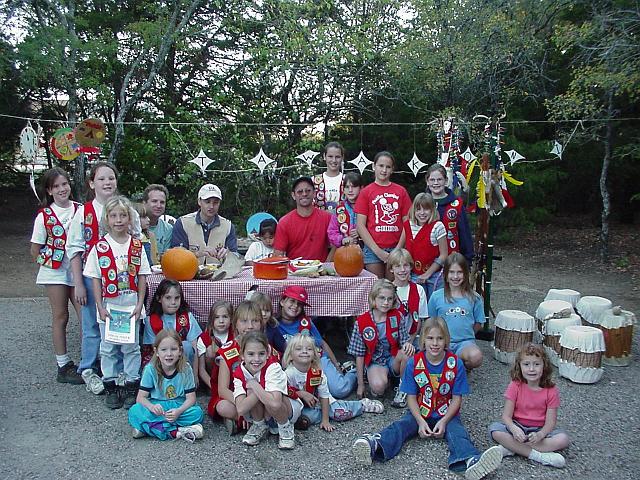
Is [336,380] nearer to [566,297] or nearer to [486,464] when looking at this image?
[486,464]

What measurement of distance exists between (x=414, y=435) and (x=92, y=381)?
2.41 metres

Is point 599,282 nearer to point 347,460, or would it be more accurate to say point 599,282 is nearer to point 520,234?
point 520,234

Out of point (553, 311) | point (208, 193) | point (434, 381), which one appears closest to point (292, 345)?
point (434, 381)

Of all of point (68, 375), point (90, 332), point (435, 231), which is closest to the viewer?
point (90, 332)

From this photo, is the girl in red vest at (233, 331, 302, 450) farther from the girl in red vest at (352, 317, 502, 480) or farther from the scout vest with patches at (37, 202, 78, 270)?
the scout vest with patches at (37, 202, 78, 270)

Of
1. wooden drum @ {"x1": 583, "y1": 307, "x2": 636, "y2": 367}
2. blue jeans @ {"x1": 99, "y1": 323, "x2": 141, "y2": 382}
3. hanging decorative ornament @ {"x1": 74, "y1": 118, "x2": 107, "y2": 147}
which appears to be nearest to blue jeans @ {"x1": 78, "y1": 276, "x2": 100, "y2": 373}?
blue jeans @ {"x1": 99, "y1": 323, "x2": 141, "y2": 382}

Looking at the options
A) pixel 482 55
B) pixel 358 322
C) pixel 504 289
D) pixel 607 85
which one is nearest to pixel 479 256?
pixel 358 322

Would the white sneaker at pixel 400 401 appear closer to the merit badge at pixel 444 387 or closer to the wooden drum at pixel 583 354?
the merit badge at pixel 444 387

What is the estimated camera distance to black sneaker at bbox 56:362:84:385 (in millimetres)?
4473

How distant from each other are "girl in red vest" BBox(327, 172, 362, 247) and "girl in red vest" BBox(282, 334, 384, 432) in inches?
52.7

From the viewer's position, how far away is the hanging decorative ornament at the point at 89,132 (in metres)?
5.56

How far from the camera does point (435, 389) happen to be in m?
3.53

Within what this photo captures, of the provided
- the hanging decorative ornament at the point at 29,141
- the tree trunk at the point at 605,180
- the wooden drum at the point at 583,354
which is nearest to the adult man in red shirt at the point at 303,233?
the wooden drum at the point at 583,354

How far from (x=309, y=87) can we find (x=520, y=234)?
5.91m
